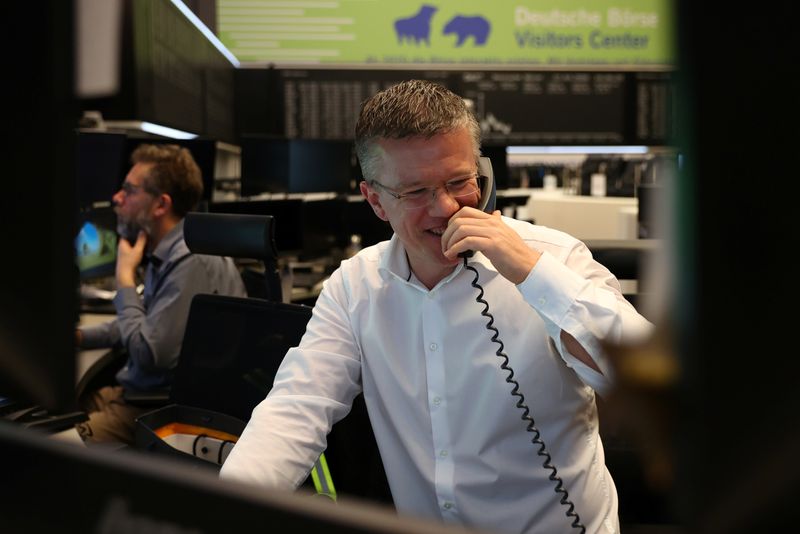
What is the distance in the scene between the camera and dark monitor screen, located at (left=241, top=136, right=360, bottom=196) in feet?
14.3

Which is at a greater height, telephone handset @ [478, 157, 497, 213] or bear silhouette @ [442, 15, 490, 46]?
bear silhouette @ [442, 15, 490, 46]

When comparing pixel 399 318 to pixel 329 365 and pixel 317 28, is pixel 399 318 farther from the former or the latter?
pixel 317 28

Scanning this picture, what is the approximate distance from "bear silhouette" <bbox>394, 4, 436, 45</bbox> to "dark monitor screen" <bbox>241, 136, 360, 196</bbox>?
42.6 inches

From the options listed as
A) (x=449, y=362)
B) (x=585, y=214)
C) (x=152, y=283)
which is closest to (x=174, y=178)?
(x=152, y=283)

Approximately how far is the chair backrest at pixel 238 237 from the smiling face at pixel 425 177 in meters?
0.43

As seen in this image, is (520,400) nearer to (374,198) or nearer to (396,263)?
(396,263)

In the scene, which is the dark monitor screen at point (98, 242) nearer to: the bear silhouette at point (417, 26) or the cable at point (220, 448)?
the cable at point (220, 448)

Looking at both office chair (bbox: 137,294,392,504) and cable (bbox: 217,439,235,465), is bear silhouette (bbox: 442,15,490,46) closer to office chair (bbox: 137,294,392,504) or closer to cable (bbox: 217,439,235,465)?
office chair (bbox: 137,294,392,504)

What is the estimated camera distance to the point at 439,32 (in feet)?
17.6

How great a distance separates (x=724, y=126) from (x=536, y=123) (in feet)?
16.9

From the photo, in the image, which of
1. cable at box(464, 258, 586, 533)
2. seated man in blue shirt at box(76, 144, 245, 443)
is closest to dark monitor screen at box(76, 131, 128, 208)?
seated man in blue shirt at box(76, 144, 245, 443)

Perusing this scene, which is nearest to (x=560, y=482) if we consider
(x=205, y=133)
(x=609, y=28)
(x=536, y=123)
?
(x=205, y=133)

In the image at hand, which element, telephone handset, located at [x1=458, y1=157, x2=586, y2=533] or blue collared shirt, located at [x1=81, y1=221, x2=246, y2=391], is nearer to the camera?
telephone handset, located at [x1=458, y1=157, x2=586, y2=533]

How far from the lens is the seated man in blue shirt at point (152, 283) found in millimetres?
2623
